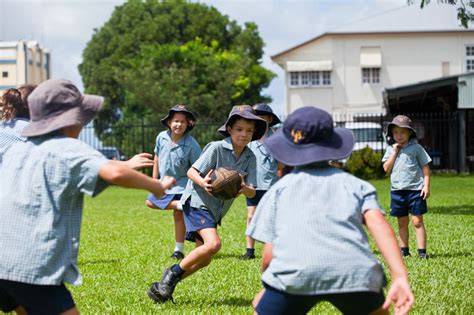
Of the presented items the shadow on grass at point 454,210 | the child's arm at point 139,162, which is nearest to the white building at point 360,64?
the shadow on grass at point 454,210

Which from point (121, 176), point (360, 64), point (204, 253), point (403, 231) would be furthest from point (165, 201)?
point (360, 64)

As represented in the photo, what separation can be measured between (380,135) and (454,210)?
1586 cm

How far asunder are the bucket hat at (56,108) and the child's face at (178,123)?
5.30 meters

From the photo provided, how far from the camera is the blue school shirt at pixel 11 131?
24.6 feet

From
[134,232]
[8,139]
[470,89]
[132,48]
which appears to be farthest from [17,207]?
[132,48]

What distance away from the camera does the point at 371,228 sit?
4.08 meters

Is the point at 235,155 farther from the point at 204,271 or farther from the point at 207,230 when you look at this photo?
the point at 204,271

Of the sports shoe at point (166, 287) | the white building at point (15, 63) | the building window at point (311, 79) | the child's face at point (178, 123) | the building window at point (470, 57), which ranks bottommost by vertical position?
the sports shoe at point (166, 287)

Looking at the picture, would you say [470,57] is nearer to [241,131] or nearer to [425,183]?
[425,183]

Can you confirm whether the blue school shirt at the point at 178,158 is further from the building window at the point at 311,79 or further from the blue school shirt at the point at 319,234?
the building window at the point at 311,79

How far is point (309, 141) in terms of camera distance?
4.21 metres

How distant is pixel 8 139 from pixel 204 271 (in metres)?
2.54

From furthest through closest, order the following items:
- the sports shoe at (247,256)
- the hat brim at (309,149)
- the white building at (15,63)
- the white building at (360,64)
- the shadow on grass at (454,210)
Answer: the white building at (15,63) → the white building at (360,64) → the shadow on grass at (454,210) → the sports shoe at (247,256) → the hat brim at (309,149)

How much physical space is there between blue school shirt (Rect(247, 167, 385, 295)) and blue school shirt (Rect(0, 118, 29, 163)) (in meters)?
3.91
